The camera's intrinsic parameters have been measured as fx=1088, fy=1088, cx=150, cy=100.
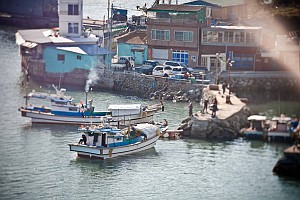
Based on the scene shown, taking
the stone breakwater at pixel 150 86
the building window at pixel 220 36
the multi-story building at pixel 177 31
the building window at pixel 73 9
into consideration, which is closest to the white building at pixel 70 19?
the building window at pixel 73 9

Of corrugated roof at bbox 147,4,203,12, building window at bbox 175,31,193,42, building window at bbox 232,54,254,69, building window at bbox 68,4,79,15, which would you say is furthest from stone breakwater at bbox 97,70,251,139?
building window at bbox 68,4,79,15

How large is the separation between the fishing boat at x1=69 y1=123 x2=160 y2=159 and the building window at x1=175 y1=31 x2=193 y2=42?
3.85m

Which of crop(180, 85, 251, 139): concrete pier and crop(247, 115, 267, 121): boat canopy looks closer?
crop(247, 115, 267, 121): boat canopy

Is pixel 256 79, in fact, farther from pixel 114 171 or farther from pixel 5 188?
pixel 5 188

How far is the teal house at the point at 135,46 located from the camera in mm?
15805

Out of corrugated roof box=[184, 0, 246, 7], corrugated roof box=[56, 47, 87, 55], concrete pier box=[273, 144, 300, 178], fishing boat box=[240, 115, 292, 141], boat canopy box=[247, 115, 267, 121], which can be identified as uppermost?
corrugated roof box=[184, 0, 246, 7]

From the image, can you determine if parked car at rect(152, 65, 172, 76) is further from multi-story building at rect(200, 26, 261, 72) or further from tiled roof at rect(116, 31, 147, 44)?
tiled roof at rect(116, 31, 147, 44)

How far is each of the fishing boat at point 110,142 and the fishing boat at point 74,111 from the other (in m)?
0.74

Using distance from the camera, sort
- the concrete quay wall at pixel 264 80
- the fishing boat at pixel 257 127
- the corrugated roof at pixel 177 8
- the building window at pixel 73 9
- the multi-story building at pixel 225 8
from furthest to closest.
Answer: the multi-story building at pixel 225 8 < the building window at pixel 73 9 < the corrugated roof at pixel 177 8 < the concrete quay wall at pixel 264 80 < the fishing boat at pixel 257 127

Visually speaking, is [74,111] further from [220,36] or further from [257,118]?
[257,118]

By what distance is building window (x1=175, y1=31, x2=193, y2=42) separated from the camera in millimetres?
15227

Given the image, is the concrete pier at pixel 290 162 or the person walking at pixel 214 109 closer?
the concrete pier at pixel 290 162

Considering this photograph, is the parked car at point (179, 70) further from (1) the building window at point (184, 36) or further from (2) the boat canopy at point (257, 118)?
(2) the boat canopy at point (257, 118)

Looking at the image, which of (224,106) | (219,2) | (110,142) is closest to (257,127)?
(224,106)
